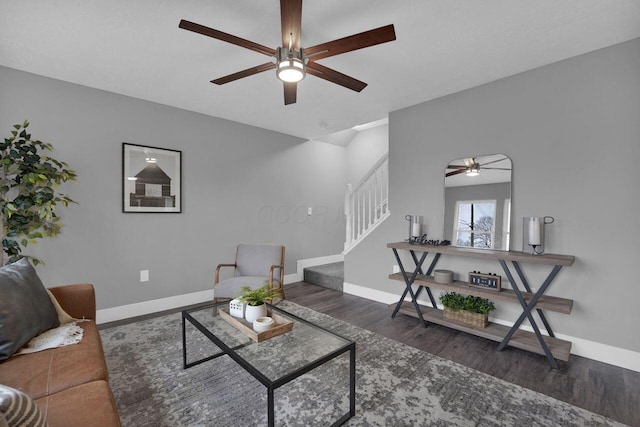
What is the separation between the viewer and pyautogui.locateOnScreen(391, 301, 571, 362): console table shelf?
235 cm

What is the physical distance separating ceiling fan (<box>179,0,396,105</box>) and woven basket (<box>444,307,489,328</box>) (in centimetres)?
243

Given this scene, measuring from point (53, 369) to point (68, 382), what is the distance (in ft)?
0.51

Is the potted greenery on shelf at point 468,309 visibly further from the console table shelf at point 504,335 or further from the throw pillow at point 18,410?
the throw pillow at point 18,410

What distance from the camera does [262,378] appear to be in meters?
1.40

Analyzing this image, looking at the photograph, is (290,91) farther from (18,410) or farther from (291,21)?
(18,410)

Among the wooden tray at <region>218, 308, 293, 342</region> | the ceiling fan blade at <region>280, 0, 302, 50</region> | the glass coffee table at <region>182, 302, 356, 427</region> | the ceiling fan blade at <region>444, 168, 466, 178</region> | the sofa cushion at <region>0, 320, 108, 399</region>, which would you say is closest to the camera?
the sofa cushion at <region>0, 320, 108, 399</region>

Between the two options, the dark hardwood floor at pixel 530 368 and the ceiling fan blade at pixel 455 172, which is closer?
the dark hardwood floor at pixel 530 368

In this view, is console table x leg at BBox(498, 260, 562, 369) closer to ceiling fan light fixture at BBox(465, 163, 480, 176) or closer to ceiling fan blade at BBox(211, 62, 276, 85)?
ceiling fan light fixture at BBox(465, 163, 480, 176)

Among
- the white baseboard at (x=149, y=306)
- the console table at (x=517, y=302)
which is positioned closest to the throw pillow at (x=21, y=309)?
the white baseboard at (x=149, y=306)

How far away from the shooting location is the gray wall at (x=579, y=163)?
2299 mm

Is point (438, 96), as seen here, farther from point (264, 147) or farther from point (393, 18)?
point (264, 147)

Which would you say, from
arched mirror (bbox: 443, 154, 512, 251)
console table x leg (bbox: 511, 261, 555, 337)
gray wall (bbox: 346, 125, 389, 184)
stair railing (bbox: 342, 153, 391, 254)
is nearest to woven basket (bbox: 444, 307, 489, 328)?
console table x leg (bbox: 511, 261, 555, 337)

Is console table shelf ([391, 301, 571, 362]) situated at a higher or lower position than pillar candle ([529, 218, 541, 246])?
lower

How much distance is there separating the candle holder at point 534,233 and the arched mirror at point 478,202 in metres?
0.14
